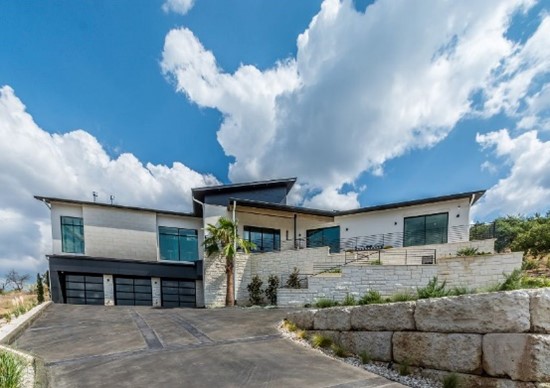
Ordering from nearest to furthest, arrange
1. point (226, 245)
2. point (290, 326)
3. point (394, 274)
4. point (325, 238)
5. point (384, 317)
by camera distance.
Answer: point (384, 317) < point (290, 326) < point (394, 274) < point (226, 245) < point (325, 238)

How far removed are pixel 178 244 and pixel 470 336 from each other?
1814 cm

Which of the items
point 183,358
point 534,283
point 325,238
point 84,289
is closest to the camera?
point 534,283

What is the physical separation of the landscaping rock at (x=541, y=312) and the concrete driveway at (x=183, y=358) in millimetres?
2215

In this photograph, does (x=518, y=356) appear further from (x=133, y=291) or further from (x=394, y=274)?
(x=133, y=291)

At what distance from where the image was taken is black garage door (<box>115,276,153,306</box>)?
1708cm

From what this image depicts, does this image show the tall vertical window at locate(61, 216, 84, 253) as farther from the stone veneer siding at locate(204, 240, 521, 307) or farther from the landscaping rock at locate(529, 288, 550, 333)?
the landscaping rock at locate(529, 288, 550, 333)

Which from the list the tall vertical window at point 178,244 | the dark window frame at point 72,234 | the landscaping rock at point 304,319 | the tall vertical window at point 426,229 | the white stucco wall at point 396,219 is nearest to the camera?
the landscaping rock at point 304,319

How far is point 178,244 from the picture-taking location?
1891 centimetres

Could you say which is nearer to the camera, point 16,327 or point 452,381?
point 452,381

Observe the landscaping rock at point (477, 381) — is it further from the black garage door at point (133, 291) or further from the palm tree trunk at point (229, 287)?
the black garage door at point (133, 291)

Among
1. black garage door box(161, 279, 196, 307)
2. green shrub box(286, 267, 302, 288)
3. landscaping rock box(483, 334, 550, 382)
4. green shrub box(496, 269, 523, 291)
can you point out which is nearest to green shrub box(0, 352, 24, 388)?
landscaping rock box(483, 334, 550, 382)

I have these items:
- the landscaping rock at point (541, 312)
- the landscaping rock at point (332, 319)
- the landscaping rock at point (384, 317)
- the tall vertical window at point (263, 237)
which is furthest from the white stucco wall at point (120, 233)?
the landscaping rock at point (541, 312)

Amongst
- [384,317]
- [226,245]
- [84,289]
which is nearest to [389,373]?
[384,317]

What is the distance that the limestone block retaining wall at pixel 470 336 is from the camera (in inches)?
130
